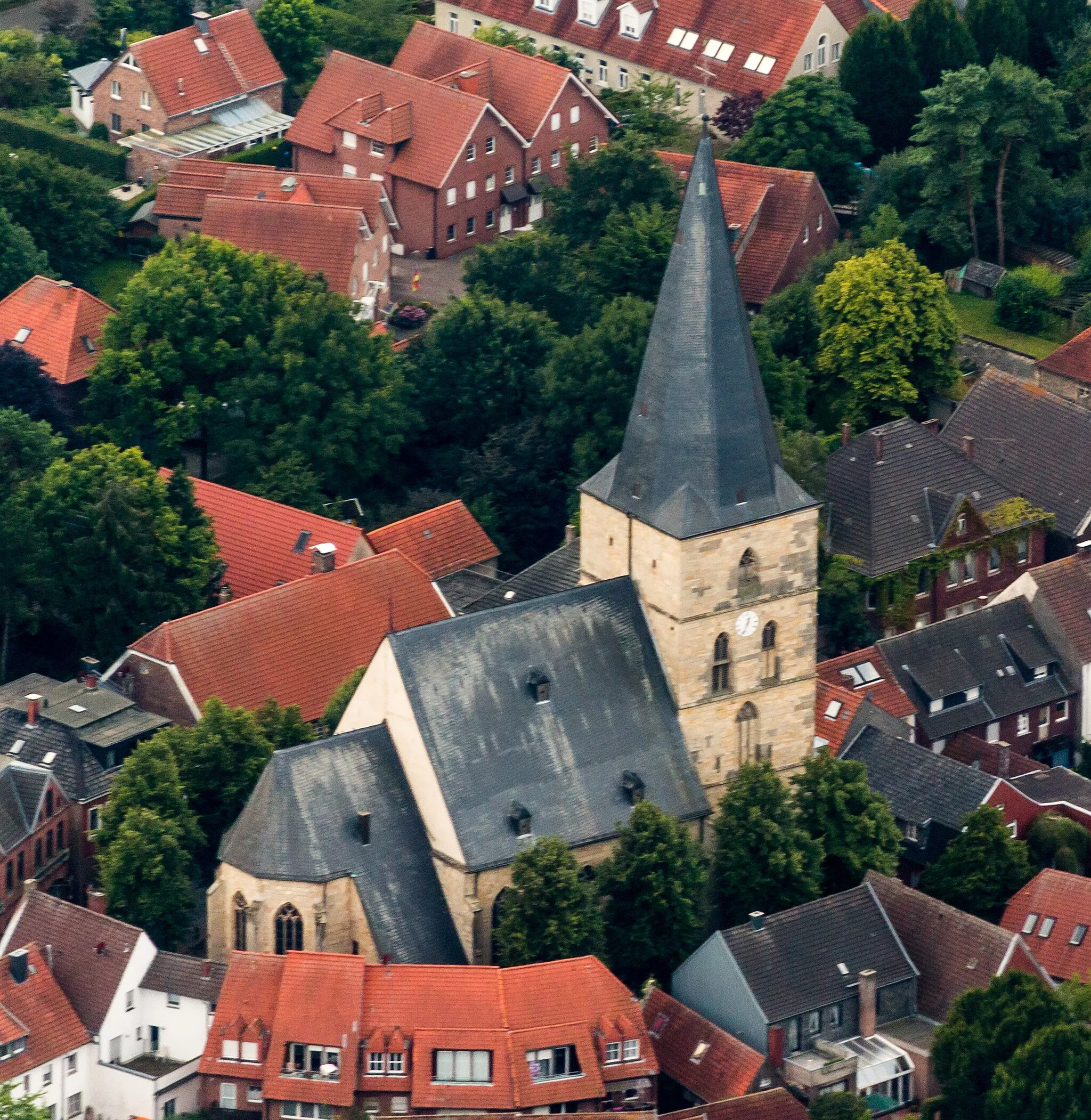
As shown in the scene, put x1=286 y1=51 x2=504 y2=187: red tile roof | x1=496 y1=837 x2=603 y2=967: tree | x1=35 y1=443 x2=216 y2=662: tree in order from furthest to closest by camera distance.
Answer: x1=286 y1=51 x2=504 y2=187: red tile roof < x1=35 y1=443 x2=216 y2=662: tree < x1=496 y1=837 x2=603 y2=967: tree

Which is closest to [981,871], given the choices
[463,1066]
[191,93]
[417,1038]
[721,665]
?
[721,665]

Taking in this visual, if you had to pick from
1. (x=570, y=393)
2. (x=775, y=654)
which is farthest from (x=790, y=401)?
(x=775, y=654)

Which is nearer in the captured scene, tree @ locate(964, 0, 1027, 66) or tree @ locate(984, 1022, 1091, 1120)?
tree @ locate(984, 1022, 1091, 1120)

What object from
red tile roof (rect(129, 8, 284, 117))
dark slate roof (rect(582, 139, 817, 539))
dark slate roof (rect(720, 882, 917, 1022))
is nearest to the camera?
dark slate roof (rect(582, 139, 817, 539))

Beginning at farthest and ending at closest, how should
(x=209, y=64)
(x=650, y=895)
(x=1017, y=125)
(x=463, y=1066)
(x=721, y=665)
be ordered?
(x=209, y=64)
(x=1017, y=125)
(x=721, y=665)
(x=650, y=895)
(x=463, y=1066)

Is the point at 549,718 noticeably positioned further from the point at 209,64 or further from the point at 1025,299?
the point at 209,64

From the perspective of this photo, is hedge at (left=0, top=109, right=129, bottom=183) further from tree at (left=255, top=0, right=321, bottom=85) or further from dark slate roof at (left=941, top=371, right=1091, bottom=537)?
dark slate roof at (left=941, top=371, right=1091, bottom=537)

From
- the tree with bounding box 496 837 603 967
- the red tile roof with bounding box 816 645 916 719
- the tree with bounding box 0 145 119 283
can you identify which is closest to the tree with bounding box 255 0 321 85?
the tree with bounding box 0 145 119 283
